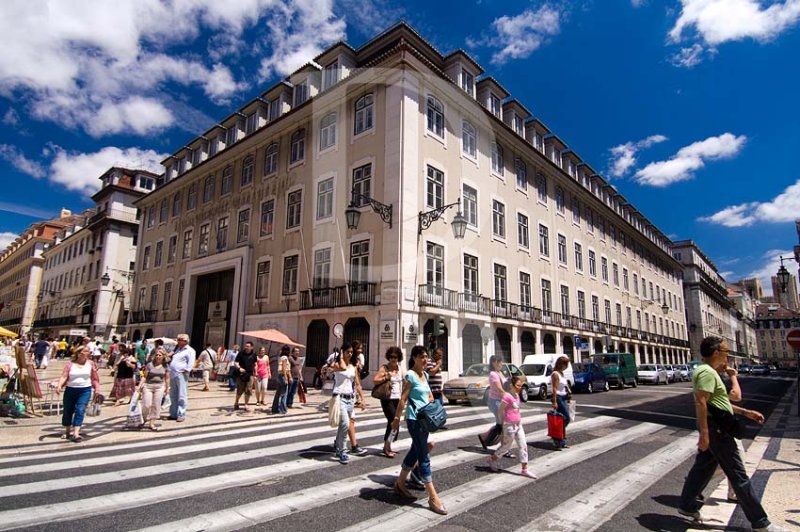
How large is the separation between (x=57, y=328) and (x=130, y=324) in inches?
881

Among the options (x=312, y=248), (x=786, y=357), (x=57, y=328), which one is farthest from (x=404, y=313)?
(x=786, y=357)

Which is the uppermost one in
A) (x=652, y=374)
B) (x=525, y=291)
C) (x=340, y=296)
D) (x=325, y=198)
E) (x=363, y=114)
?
(x=363, y=114)

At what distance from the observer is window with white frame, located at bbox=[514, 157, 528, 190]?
94.4ft

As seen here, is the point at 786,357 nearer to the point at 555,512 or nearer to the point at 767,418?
the point at 767,418

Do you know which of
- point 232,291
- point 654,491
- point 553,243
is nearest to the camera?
point 654,491

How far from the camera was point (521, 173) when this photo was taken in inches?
1152

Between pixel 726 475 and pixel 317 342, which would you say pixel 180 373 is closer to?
pixel 726 475

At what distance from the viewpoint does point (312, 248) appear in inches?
915

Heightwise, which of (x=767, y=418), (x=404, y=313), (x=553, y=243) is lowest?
(x=767, y=418)

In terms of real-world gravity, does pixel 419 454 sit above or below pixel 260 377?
below

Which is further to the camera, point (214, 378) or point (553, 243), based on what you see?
point (553, 243)

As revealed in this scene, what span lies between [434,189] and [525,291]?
985 centimetres

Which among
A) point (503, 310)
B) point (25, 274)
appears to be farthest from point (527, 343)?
point (25, 274)

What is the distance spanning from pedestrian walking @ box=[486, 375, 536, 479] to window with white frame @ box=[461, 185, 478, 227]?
1738 centimetres
